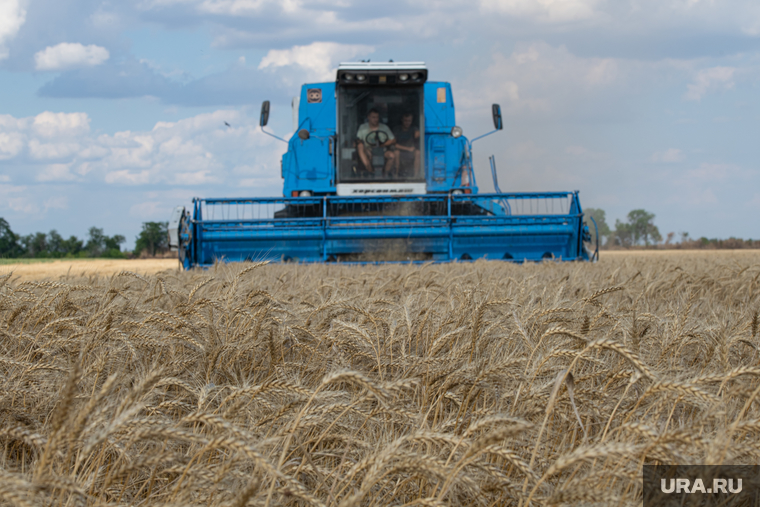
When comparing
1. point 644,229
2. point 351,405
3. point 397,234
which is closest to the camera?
point 351,405

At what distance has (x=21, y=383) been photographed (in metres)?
1.75

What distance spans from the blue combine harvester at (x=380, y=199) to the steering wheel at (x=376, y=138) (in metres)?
0.02

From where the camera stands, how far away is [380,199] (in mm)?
9023

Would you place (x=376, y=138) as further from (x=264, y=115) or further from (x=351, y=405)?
(x=351, y=405)

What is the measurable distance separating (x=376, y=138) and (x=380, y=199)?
1398 mm

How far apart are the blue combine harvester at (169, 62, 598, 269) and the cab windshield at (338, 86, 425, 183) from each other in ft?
0.06

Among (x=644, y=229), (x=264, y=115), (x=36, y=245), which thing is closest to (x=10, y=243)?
(x=36, y=245)

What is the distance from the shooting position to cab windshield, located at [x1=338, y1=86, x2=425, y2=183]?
9.66 metres

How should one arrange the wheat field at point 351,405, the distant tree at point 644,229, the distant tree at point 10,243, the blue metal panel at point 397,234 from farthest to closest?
the distant tree at point 644,229 < the distant tree at point 10,243 < the blue metal panel at point 397,234 < the wheat field at point 351,405

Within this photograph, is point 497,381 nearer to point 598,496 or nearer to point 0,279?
point 598,496

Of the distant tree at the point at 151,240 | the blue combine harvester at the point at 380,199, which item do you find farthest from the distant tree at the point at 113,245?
the blue combine harvester at the point at 380,199

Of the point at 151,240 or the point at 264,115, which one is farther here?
the point at 151,240

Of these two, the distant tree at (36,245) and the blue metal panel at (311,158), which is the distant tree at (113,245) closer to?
the distant tree at (36,245)

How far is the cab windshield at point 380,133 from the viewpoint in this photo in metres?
9.66
